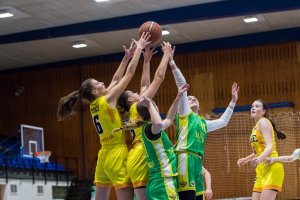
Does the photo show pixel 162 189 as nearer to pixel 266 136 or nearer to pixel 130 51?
pixel 130 51

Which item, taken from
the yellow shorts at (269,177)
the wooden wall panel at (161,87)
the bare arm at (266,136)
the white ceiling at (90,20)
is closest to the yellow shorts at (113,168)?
the bare arm at (266,136)

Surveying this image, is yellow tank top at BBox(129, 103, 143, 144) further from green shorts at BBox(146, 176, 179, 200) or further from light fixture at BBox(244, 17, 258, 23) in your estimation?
light fixture at BBox(244, 17, 258, 23)

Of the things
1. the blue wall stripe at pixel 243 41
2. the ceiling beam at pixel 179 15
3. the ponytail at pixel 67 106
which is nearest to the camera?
the ponytail at pixel 67 106

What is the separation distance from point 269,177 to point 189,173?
7.14 ft

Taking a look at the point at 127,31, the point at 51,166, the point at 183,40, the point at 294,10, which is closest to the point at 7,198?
the point at 51,166

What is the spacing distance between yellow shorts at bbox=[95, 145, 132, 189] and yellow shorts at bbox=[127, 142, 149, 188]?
0.49 ft

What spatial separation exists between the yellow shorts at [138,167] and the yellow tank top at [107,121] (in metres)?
0.30

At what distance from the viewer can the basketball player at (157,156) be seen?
6.16 meters

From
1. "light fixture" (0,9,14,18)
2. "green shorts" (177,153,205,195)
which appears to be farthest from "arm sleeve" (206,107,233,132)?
"light fixture" (0,9,14,18)

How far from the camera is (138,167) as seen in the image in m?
6.84

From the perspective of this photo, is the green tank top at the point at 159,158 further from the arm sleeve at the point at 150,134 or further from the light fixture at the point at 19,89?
the light fixture at the point at 19,89

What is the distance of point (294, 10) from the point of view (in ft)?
52.7

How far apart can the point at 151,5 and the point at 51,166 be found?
704 cm

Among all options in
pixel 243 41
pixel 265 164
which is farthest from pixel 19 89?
pixel 265 164
